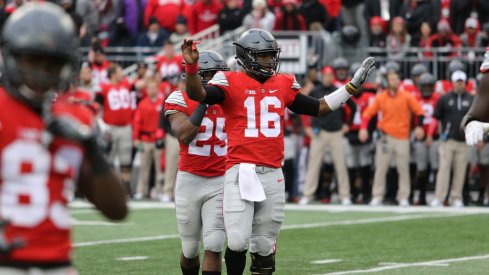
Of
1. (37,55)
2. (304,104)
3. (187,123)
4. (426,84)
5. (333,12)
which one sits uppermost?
(333,12)

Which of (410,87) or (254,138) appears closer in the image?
(254,138)

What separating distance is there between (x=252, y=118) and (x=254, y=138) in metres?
0.13

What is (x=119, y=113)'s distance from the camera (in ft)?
55.7

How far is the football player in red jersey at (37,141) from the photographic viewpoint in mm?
3785

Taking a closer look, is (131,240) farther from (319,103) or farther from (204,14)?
(204,14)

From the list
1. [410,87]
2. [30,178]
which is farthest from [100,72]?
[30,178]

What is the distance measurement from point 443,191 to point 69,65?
12390 millimetres

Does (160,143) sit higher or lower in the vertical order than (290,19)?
lower

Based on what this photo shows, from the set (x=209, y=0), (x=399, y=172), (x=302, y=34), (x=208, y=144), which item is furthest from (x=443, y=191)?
(x=208, y=144)

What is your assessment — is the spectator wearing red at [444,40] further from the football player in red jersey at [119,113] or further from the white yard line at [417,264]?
the white yard line at [417,264]

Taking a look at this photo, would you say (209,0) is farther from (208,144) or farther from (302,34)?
(208,144)

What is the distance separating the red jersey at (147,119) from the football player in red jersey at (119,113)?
15 cm

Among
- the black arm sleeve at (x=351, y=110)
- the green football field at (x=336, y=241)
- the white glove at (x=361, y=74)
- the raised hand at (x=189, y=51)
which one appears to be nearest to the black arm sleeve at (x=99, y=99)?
the green football field at (x=336, y=241)

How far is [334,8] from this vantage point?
1903 cm
